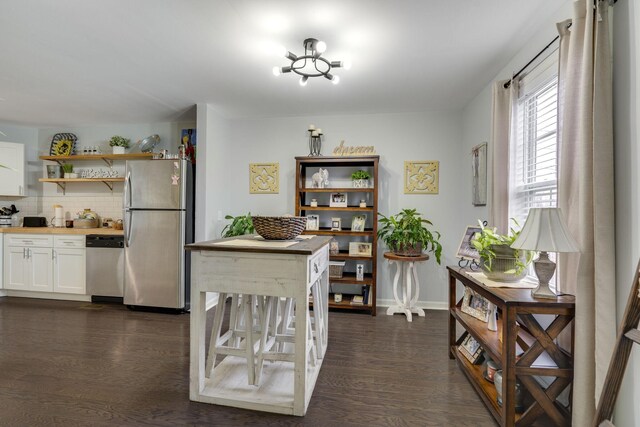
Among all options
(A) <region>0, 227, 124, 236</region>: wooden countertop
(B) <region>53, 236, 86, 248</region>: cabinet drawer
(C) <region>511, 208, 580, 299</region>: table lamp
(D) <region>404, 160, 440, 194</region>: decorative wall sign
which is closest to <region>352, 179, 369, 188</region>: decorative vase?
(D) <region>404, 160, 440, 194</region>: decorative wall sign

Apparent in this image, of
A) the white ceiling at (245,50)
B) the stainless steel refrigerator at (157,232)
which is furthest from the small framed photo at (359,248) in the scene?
the stainless steel refrigerator at (157,232)

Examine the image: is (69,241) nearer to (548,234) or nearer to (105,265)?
(105,265)

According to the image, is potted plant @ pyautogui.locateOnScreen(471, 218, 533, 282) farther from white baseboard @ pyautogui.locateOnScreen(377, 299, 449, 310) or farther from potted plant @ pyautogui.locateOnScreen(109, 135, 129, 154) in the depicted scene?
potted plant @ pyautogui.locateOnScreen(109, 135, 129, 154)

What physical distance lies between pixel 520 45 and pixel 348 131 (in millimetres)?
2121

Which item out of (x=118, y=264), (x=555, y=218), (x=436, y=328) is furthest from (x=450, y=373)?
(x=118, y=264)

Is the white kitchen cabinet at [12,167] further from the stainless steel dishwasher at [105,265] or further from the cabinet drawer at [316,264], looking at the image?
the cabinet drawer at [316,264]

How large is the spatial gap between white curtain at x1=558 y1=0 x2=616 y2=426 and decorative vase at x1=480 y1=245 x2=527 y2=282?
16.6 inches

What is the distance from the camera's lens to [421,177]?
13.0ft

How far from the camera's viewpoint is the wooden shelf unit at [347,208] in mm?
3691

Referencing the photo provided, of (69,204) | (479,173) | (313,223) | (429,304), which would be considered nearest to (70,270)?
(69,204)

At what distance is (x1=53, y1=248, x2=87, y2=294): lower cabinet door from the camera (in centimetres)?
404

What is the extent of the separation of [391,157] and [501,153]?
1.65m

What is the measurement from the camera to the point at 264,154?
4.30 meters

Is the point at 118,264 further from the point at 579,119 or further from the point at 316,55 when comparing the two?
the point at 579,119
